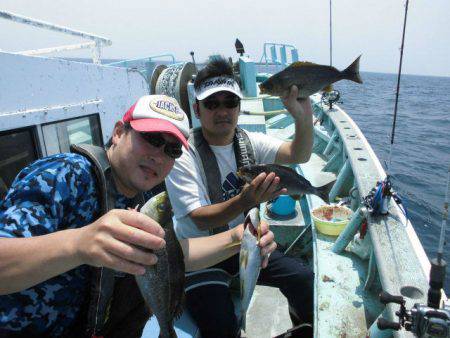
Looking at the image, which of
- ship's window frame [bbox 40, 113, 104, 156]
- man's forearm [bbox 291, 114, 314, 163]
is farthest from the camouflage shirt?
man's forearm [bbox 291, 114, 314, 163]

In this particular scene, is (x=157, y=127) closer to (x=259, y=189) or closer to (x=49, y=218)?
(x=49, y=218)

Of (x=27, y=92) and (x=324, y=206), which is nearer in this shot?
(x=27, y=92)

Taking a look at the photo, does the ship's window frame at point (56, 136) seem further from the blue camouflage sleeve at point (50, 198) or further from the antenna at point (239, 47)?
the antenna at point (239, 47)

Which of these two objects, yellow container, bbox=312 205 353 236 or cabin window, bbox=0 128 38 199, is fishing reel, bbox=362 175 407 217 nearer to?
yellow container, bbox=312 205 353 236

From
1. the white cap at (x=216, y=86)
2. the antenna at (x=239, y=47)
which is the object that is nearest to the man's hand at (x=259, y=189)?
the white cap at (x=216, y=86)

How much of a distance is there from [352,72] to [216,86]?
1541 mm

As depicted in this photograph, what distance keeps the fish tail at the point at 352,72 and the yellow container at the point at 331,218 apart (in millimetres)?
1545

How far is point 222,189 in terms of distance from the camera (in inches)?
123

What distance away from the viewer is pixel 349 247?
11.8 feet

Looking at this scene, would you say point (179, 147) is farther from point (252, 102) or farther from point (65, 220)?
point (252, 102)

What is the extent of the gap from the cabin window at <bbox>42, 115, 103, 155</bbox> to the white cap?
57.0 inches

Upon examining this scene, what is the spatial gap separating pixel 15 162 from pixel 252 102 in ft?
26.2

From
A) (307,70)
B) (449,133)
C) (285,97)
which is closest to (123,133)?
(285,97)

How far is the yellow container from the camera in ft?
12.5
